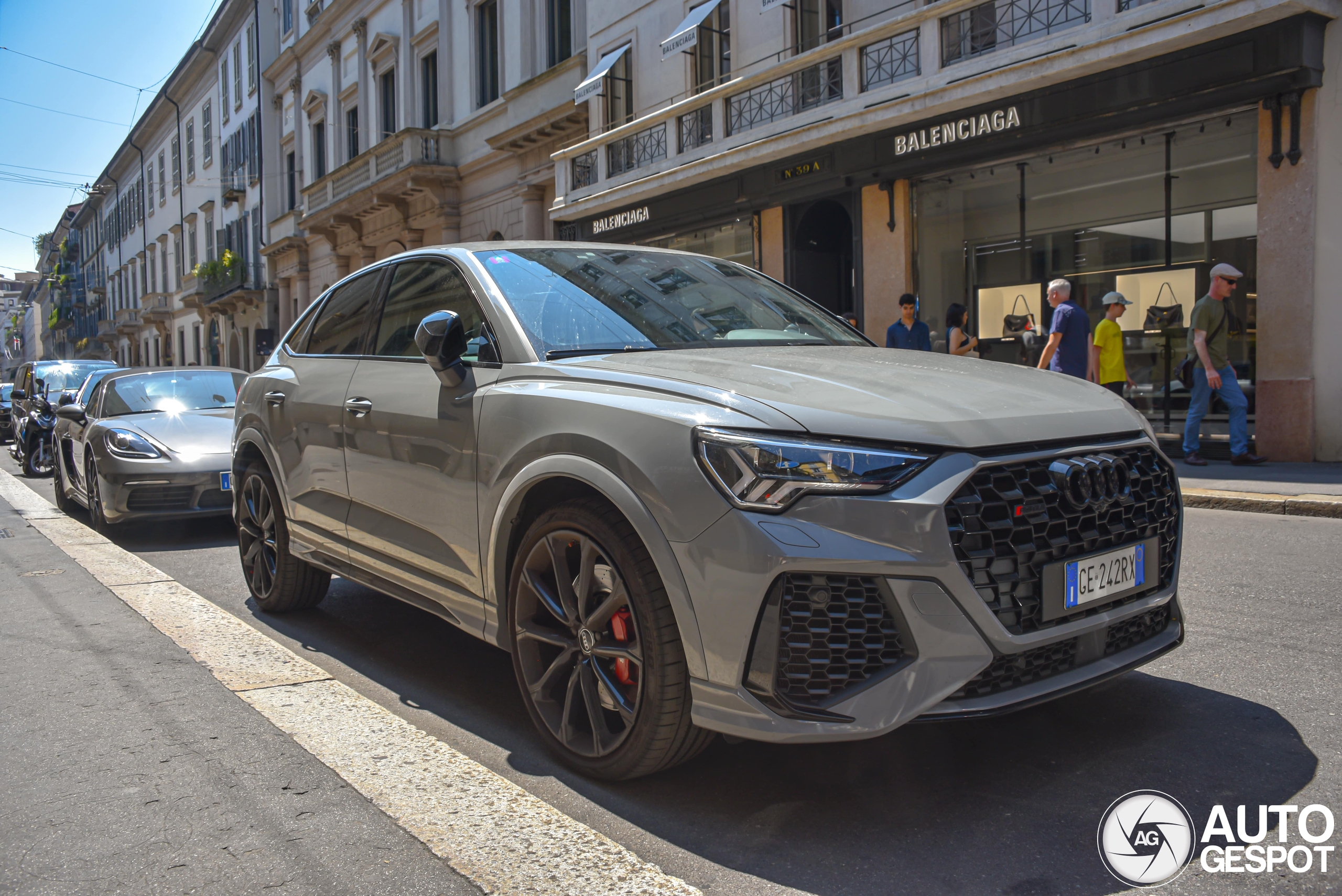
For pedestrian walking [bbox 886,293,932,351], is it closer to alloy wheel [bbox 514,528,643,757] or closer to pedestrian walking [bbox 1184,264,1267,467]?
pedestrian walking [bbox 1184,264,1267,467]

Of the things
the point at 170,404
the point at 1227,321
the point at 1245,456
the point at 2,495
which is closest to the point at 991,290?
the point at 1227,321

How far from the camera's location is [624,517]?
2693 millimetres

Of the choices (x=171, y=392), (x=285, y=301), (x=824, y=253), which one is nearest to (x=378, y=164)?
(x=285, y=301)

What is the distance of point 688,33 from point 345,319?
42.0 ft

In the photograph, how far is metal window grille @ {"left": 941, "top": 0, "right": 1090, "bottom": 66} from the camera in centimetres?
1158

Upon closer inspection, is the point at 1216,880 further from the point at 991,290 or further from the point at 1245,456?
the point at 991,290

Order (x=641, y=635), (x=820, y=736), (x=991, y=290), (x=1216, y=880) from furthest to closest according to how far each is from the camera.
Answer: (x=991, y=290)
(x=641, y=635)
(x=820, y=736)
(x=1216, y=880)

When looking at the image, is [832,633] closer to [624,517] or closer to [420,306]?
[624,517]

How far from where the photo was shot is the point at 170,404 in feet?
28.8

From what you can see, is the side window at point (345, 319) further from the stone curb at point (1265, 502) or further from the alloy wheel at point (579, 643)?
the stone curb at point (1265, 502)

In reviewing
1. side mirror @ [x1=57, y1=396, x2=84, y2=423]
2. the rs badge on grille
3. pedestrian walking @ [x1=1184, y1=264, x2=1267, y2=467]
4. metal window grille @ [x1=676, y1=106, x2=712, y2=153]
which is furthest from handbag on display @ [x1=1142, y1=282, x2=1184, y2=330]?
side mirror @ [x1=57, y1=396, x2=84, y2=423]

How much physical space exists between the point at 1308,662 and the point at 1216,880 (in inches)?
73.5

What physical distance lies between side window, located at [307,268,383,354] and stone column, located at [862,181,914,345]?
33.6ft

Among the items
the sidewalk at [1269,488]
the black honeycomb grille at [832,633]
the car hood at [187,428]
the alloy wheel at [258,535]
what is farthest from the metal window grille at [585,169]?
the black honeycomb grille at [832,633]
